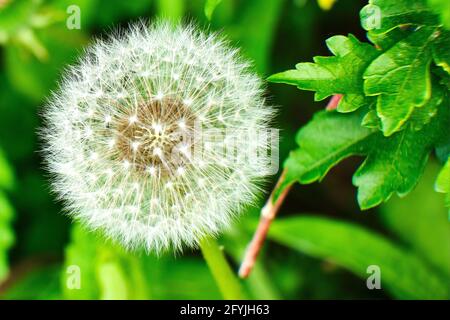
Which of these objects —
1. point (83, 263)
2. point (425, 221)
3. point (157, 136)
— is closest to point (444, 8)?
point (157, 136)

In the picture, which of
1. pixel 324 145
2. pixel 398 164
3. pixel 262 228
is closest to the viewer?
pixel 398 164

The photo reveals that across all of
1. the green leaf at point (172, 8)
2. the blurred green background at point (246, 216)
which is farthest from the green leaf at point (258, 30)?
the green leaf at point (172, 8)

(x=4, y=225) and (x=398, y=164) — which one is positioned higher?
(x=398, y=164)

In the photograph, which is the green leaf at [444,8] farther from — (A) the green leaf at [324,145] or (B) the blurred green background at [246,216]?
(B) the blurred green background at [246,216]

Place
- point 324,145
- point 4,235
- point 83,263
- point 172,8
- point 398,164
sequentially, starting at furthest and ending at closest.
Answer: point 172,8, point 4,235, point 83,263, point 324,145, point 398,164

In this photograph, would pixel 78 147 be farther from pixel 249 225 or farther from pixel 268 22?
pixel 268 22

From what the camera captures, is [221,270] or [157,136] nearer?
[157,136]

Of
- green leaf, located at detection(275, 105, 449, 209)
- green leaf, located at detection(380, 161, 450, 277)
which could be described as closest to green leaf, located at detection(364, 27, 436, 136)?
green leaf, located at detection(275, 105, 449, 209)

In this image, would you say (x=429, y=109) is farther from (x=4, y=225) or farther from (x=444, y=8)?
(x=4, y=225)
